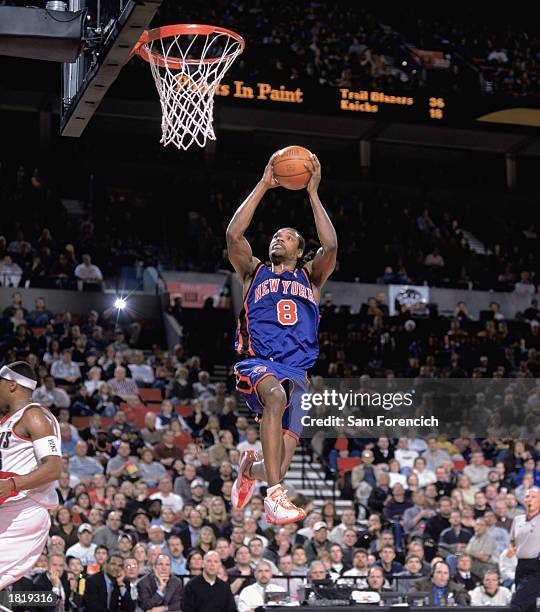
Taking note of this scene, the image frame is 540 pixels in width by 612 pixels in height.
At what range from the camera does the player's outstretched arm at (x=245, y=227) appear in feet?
24.1

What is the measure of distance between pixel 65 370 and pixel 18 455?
927 centimetres

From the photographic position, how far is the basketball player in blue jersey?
23.9 ft

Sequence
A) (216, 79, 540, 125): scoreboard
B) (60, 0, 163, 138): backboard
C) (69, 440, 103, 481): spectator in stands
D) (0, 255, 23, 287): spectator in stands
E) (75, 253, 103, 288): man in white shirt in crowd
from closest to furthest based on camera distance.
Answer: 1. (60, 0, 163, 138): backboard
2. (69, 440, 103, 481): spectator in stands
3. (0, 255, 23, 287): spectator in stands
4. (75, 253, 103, 288): man in white shirt in crowd
5. (216, 79, 540, 125): scoreboard

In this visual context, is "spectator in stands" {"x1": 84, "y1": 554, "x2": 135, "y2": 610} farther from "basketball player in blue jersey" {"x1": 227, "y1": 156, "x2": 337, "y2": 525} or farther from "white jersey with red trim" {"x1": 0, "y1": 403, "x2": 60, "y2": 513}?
"white jersey with red trim" {"x1": 0, "y1": 403, "x2": 60, "y2": 513}

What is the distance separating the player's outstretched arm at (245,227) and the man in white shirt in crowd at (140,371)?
30.2 feet

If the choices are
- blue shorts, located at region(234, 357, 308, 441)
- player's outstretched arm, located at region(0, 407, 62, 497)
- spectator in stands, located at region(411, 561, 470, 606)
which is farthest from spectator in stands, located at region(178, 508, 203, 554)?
player's outstretched arm, located at region(0, 407, 62, 497)

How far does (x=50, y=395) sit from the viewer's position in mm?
14953

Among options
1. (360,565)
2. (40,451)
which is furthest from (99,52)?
(360,565)

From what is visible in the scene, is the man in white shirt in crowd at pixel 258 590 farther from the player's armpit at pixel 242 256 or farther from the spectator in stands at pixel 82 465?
the player's armpit at pixel 242 256

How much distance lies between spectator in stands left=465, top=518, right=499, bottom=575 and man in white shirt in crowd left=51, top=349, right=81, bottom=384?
6.23 metres

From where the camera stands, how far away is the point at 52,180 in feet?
79.9

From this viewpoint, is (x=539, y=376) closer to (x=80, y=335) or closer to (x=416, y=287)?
(x=416, y=287)

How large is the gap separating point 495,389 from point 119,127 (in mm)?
12782

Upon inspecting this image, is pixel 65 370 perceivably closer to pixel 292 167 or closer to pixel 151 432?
pixel 151 432
